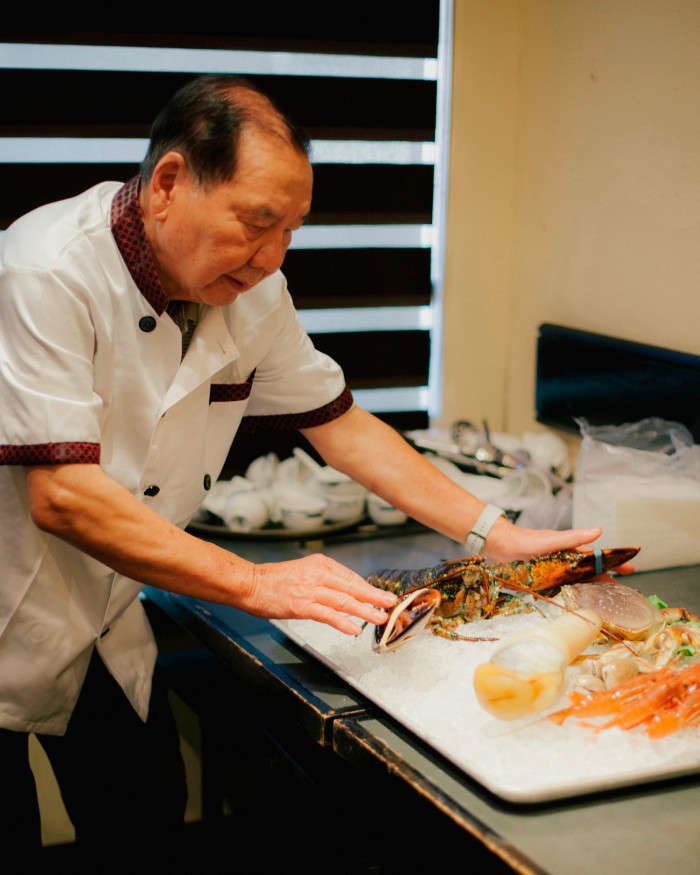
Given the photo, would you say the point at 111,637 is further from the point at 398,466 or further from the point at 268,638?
the point at 398,466

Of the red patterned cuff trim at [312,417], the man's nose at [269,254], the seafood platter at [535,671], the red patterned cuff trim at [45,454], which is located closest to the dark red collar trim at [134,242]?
the man's nose at [269,254]

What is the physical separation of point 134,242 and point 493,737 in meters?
1.05

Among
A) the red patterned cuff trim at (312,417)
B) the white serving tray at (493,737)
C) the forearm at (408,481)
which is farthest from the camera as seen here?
the red patterned cuff trim at (312,417)

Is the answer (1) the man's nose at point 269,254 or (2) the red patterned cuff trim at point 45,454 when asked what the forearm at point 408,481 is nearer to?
(1) the man's nose at point 269,254

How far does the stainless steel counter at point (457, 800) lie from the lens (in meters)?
1.19

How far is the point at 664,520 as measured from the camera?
2.27 meters

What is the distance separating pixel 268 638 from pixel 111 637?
0.36 meters

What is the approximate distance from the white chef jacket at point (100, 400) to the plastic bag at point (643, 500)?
659 mm

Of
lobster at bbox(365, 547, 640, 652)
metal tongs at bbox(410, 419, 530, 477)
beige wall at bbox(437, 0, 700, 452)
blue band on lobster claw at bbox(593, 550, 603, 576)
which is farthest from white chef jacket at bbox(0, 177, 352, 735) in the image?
beige wall at bbox(437, 0, 700, 452)

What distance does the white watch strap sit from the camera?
2035 millimetres

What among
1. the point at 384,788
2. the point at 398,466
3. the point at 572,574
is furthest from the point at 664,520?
the point at 384,788

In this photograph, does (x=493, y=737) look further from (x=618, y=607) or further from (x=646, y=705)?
(x=618, y=607)

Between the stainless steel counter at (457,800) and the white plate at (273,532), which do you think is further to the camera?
the white plate at (273,532)

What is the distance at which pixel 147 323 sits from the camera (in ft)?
5.89
